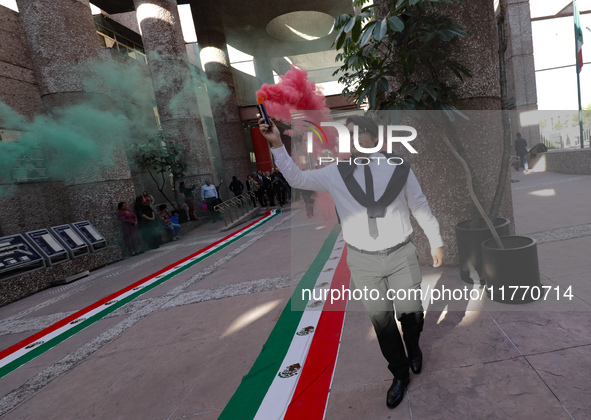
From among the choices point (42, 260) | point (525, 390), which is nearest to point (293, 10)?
point (42, 260)

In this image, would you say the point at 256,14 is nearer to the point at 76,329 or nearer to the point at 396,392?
the point at 76,329

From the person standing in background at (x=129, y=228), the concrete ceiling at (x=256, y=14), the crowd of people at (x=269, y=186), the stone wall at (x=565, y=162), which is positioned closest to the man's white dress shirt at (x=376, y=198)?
the person standing in background at (x=129, y=228)

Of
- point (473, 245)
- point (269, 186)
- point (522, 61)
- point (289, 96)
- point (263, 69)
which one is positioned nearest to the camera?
point (473, 245)

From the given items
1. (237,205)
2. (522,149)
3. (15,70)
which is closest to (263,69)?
(237,205)

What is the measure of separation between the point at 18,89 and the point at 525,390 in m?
10.8

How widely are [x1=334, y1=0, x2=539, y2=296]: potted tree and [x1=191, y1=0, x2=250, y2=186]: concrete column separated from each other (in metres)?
14.7

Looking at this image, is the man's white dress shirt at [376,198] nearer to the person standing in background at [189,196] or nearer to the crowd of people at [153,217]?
the crowd of people at [153,217]

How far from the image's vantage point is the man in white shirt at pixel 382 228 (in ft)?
6.59

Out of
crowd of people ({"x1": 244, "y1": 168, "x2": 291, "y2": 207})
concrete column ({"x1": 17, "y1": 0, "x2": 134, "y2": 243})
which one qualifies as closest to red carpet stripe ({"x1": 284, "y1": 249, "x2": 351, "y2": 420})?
concrete column ({"x1": 17, "y1": 0, "x2": 134, "y2": 243})

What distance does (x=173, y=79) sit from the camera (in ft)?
41.0

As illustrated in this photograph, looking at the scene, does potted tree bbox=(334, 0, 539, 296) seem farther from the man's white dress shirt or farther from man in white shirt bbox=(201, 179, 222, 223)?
man in white shirt bbox=(201, 179, 222, 223)

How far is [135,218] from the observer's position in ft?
29.1

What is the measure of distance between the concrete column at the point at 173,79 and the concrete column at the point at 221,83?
172 inches

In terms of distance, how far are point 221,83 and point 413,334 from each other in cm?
1758
